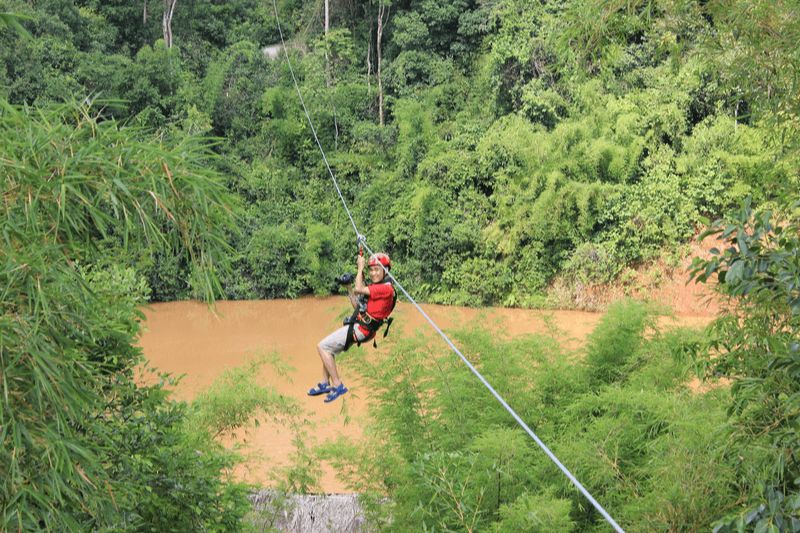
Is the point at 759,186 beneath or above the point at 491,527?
beneath

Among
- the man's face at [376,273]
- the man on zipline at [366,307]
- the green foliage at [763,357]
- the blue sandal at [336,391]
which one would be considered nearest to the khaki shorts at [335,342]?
the man on zipline at [366,307]

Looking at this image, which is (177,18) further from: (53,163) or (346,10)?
(53,163)

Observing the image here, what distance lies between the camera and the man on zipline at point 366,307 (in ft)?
16.4

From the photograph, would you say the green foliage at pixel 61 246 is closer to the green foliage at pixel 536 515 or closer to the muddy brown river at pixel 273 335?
the green foliage at pixel 536 515

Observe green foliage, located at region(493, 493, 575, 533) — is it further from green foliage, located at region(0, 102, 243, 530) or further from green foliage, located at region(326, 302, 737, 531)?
green foliage, located at region(0, 102, 243, 530)

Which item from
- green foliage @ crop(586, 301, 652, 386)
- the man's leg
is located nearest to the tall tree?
green foliage @ crop(586, 301, 652, 386)

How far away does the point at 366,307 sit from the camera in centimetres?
514

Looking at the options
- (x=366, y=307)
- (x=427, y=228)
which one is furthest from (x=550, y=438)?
(x=427, y=228)

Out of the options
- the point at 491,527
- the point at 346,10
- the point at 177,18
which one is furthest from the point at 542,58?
the point at 491,527

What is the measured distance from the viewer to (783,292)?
2.53 metres

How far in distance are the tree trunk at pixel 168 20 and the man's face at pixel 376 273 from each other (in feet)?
43.3

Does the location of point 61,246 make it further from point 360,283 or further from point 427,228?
point 427,228

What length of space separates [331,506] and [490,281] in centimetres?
772

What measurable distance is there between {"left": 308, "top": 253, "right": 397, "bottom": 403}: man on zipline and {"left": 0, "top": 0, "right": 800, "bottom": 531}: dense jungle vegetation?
2.72 feet
